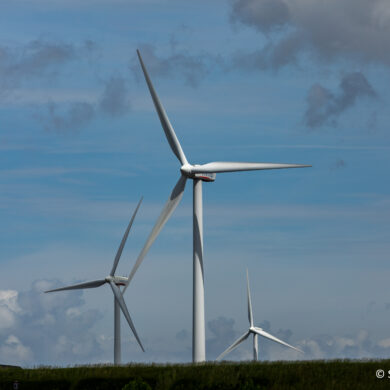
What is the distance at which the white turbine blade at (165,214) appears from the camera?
7481 centimetres

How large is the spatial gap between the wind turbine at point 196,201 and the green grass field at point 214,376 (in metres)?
6.75

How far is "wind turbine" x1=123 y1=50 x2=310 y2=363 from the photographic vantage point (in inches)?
2849

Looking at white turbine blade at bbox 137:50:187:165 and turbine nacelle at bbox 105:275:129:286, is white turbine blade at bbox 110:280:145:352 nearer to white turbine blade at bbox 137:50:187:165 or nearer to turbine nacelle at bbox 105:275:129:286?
turbine nacelle at bbox 105:275:129:286

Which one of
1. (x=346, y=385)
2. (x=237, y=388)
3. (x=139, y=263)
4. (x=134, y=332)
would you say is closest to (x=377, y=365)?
(x=346, y=385)

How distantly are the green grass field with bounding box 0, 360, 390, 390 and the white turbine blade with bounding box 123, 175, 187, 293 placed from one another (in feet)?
36.6

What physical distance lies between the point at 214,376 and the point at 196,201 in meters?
19.2

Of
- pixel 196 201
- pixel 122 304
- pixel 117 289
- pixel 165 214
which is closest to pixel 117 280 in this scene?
pixel 117 289

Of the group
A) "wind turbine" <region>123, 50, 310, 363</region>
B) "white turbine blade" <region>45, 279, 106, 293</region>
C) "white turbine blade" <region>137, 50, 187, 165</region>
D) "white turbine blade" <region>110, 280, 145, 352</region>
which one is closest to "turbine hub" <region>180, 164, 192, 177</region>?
"wind turbine" <region>123, 50, 310, 363</region>

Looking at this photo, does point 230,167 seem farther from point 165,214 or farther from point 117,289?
point 117,289

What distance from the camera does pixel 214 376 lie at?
60.6 m

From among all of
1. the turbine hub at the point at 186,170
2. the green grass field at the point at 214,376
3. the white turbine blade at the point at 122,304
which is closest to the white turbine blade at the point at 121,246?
the white turbine blade at the point at 122,304

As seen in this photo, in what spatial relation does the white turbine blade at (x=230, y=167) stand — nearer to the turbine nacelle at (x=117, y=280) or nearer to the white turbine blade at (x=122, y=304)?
the white turbine blade at (x=122, y=304)

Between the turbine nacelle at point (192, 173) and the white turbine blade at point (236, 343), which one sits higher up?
the turbine nacelle at point (192, 173)

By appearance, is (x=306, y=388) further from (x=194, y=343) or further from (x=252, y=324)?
(x=252, y=324)
